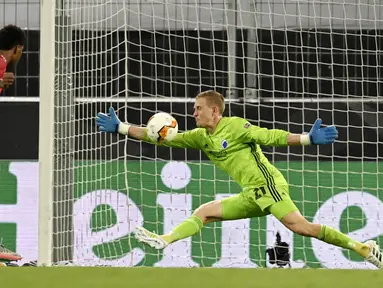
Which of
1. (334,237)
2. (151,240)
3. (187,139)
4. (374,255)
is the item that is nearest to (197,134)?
(187,139)

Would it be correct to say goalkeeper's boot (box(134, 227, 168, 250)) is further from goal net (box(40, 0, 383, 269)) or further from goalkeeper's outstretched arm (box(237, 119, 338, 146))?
goal net (box(40, 0, 383, 269))

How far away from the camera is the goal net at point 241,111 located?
32.3 feet

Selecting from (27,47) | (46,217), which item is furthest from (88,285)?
(27,47)

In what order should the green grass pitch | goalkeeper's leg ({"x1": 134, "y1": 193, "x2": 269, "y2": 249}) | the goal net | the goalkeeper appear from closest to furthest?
the green grass pitch
the goalkeeper
goalkeeper's leg ({"x1": 134, "y1": 193, "x2": 269, "y2": 249})
the goal net

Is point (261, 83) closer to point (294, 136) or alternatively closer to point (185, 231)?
point (294, 136)

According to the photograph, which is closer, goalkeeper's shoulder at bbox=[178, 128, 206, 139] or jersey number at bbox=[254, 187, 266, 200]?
jersey number at bbox=[254, 187, 266, 200]

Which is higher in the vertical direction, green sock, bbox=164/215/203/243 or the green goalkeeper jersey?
the green goalkeeper jersey

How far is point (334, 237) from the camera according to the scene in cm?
817

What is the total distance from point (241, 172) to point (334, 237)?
0.88 m

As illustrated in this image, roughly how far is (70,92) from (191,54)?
239cm

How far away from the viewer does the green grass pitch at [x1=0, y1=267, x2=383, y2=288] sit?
342 centimetres

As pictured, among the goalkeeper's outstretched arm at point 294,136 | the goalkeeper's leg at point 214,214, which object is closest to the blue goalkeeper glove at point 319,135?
the goalkeeper's outstretched arm at point 294,136

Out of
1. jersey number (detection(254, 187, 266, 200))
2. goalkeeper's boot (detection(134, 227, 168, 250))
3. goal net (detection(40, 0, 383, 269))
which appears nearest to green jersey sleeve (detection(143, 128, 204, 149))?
jersey number (detection(254, 187, 266, 200))

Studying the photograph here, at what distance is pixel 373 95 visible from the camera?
395 inches
